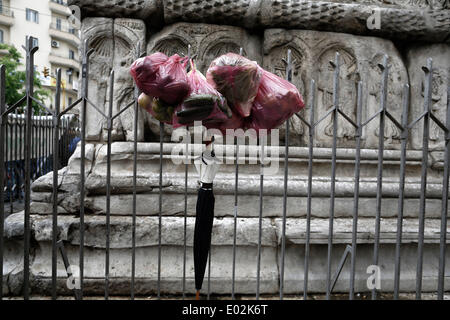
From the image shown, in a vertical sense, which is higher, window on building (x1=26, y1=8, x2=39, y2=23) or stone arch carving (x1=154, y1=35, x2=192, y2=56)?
window on building (x1=26, y1=8, x2=39, y2=23)

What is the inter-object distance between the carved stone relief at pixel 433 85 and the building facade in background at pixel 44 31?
90.8 feet

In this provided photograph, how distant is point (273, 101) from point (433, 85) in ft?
9.64

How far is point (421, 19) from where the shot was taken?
10.2 feet

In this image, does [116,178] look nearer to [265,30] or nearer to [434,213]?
[265,30]

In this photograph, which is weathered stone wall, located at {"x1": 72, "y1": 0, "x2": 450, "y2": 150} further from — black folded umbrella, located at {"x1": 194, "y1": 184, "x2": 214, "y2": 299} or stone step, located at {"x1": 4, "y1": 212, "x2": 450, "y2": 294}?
Answer: black folded umbrella, located at {"x1": 194, "y1": 184, "x2": 214, "y2": 299}

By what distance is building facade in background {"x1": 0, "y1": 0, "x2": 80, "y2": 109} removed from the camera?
26719 millimetres

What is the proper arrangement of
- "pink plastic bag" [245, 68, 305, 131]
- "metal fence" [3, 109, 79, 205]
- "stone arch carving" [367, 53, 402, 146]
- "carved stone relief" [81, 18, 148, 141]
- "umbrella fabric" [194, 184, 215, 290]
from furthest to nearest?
"metal fence" [3, 109, 79, 205], "stone arch carving" [367, 53, 402, 146], "carved stone relief" [81, 18, 148, 141], "umbrella fabric" [194, 184, 215, 290], "pink plastic bag" [245, 68, 305, 131]

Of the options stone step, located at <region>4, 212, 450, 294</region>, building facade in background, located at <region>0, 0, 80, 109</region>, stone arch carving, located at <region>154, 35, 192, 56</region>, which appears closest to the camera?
stone step, located at <region>4, 212, 450, 294</region>

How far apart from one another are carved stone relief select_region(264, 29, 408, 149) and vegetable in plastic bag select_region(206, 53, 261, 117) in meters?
1.79

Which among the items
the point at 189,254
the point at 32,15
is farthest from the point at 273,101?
the point at 32,15

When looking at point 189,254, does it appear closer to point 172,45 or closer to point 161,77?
point 161,77

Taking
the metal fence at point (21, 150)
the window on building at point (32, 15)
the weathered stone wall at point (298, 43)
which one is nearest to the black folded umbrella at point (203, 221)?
the weathered stone wall at point (298, 43)

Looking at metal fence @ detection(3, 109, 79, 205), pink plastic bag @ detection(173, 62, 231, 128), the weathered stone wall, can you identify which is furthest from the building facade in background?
pink plastic bag @ detection(173, 62, 231, 128)

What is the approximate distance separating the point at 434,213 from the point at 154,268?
2.76 m
